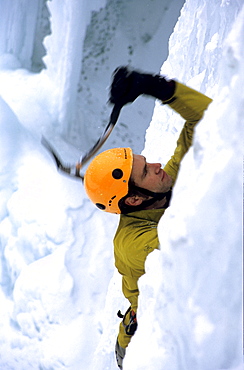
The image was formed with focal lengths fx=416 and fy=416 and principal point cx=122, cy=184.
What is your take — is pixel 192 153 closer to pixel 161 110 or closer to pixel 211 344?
pixel 211 344

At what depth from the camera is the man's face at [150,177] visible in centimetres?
105

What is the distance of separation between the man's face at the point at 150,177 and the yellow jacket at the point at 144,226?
7 centimetres

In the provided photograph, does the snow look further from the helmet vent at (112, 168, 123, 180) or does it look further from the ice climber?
the helmet vent at (112, 168, 123, 180)

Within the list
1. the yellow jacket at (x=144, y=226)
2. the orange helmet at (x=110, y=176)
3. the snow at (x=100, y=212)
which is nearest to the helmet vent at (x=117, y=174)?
the orange helmet at (x=110, y=176)

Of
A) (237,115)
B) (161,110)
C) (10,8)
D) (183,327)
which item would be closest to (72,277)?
(161,110)

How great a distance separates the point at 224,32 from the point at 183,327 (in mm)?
931

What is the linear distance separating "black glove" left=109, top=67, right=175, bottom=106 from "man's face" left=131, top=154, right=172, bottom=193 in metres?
0.20

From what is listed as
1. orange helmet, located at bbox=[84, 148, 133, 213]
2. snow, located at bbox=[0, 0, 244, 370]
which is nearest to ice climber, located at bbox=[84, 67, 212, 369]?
orange helmet, located at bbox=[84, 148, 133, 213]

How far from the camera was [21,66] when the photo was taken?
11.7 feet

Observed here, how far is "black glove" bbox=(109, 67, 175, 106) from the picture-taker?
2.89 ft

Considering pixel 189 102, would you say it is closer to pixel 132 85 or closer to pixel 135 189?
pixel 132 85

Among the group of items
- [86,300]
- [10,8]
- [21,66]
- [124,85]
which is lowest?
[86,300]

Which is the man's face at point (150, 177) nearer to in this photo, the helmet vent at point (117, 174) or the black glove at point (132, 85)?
the helmet vent at point (117, 174)

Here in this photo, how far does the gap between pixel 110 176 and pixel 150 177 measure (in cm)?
10
